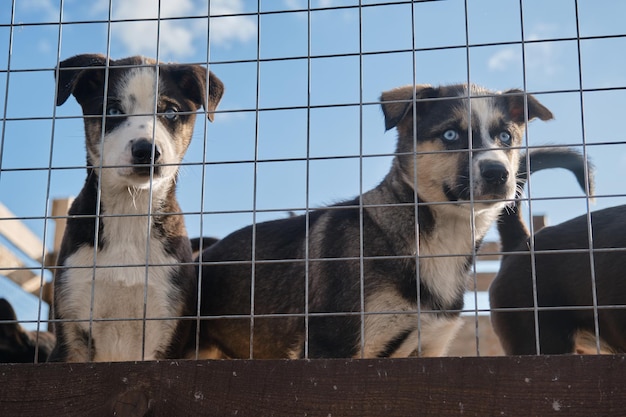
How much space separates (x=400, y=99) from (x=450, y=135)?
1.31ft

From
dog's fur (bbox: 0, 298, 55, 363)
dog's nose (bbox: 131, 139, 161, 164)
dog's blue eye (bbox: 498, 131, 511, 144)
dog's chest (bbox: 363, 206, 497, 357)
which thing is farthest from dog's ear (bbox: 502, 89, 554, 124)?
dog's fur (bbox: 0, 298, 55, 363)

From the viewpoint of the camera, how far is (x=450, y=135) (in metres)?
4.99

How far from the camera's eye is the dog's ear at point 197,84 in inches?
205

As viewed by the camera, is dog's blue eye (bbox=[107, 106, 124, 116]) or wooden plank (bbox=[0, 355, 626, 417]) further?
dog's blue eye (bbox=[107, 106, 124, 116])

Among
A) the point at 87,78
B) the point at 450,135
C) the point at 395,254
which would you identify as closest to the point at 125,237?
the point at 87,78

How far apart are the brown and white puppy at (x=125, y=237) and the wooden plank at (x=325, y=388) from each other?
1.75 m

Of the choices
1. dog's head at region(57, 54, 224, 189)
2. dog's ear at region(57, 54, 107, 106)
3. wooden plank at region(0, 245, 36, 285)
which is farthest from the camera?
wooden plank at region(0, 245, 36, 285)

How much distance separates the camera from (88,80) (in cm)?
515

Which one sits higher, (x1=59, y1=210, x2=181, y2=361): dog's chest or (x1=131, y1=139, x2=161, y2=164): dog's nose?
(x1=131, y1=139, x2=161, y2=164): dog's nose

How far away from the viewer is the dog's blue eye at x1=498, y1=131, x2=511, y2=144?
5023mm

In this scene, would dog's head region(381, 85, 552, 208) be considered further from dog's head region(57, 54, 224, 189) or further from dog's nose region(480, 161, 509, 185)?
dog's head region(57, 54, 224, 189)

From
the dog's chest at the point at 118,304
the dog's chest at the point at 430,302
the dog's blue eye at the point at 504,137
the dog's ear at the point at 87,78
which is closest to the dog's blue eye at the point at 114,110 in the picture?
the dog's ear at the point at 87,78

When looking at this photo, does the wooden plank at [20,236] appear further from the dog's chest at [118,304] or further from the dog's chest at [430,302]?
the dog's chest at [430,302]

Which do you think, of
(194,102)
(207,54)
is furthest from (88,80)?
(207,54)
